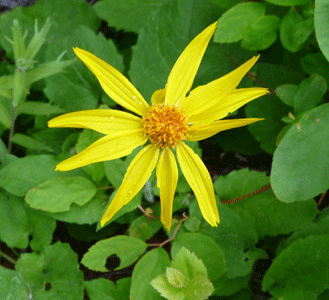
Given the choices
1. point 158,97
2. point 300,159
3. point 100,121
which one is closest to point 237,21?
point 158,97

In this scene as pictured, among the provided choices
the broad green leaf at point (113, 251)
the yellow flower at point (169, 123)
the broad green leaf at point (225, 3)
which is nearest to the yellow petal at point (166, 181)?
the yellow flower at point (169, 123)

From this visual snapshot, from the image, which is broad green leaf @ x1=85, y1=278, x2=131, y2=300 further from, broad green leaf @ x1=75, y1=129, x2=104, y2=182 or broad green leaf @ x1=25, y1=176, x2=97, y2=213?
broad green leaf @ x1=75, y1=129, x2=104, y2=182

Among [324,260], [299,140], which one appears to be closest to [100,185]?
[299,140]

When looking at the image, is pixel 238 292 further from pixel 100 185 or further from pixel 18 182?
pixel 18 182

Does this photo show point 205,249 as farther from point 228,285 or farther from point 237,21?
point 237,21

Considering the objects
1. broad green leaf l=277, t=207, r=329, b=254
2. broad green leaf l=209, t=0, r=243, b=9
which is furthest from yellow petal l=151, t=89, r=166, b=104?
broad green leaf l=277, t=207, r=329, b=254

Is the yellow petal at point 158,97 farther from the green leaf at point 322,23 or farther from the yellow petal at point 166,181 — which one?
the green leaf at point 322,23
